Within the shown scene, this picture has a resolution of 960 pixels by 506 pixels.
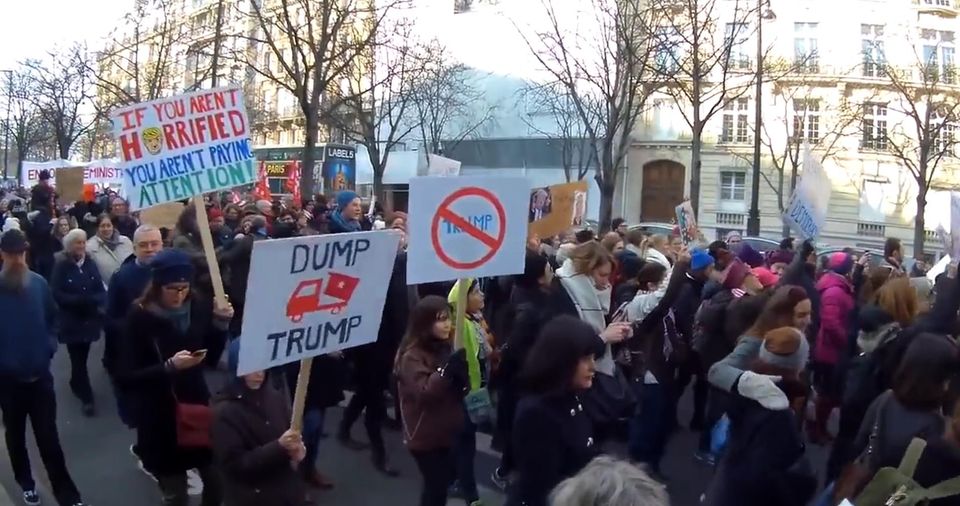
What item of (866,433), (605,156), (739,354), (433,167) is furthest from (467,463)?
(605,156)

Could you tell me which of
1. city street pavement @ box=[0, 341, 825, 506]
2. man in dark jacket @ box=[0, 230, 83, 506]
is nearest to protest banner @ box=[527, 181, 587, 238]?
city street pavement @ box=[0, 341, 825, 506]

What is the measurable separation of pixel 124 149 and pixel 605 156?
19200mm

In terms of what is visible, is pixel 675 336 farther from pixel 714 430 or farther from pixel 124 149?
pixel 124 149

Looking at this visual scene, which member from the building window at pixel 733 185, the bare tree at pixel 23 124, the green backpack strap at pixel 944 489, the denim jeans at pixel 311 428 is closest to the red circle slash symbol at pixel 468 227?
the denim jeans at pixel 311 428

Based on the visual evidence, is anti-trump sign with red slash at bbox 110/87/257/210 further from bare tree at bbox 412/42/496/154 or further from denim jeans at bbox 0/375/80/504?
bare tree at bbox 412/42/496/154

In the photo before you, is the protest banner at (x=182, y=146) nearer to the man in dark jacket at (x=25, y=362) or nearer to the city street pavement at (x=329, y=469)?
the man in dark jacket at (x=25, y=362)

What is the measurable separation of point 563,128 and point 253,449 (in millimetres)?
40299

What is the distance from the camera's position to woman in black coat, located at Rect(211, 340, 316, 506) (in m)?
4.16

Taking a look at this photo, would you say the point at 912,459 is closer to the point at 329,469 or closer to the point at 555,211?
the point at 329,469

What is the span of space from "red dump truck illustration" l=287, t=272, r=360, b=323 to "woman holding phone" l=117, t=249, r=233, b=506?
110 cm

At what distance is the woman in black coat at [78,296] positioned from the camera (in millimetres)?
8602

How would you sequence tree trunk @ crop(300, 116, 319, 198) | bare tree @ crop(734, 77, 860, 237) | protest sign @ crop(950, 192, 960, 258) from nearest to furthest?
protest sign @ crop(950, 192, 960, 258), tree trunk @ crop(300, 116, 319, 198), bare tree @ crop(734, 77, 860, 237)

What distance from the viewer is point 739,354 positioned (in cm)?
482

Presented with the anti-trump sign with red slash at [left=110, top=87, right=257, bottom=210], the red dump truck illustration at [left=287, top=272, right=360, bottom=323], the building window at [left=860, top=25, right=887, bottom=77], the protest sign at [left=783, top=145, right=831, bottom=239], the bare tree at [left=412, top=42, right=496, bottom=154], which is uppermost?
Answer: the building window at [left=860, top=25, right=887, bottom=77]
